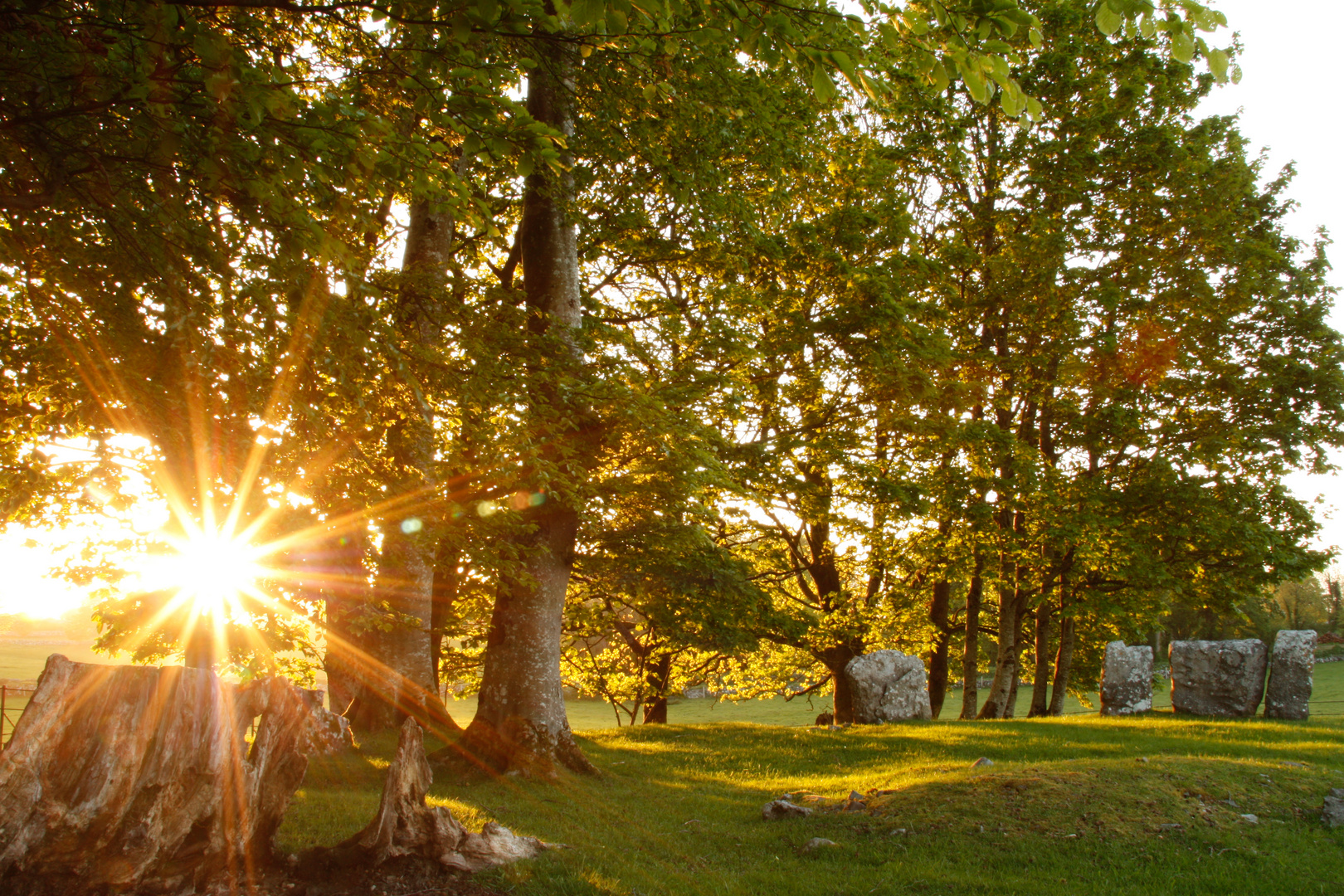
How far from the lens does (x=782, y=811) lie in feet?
27.7

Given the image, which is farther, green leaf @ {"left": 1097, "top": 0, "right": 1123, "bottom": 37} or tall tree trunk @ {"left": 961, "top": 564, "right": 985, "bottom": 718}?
tall tree trunk @ {"left": 961, "top": 564, "right": 985, "bottom": 718}

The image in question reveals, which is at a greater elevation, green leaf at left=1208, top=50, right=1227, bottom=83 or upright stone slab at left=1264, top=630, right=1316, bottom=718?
green leaf at left=1208, top=50, right=1227, bottom=83

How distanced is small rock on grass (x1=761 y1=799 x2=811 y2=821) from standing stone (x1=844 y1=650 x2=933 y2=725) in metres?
7.86

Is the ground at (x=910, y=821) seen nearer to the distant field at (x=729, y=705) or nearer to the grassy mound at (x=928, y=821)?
the grassy mound at (x=928, y=821)

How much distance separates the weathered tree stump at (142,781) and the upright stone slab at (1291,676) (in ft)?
60.4

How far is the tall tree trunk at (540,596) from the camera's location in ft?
33.9

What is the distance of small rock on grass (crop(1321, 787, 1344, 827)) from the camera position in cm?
753

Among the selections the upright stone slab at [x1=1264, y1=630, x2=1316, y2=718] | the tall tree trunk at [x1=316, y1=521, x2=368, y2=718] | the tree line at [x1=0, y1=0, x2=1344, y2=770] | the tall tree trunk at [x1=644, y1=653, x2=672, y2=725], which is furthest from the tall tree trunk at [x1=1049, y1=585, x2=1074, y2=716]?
the tall tree trunk at [x1=316, y1=521, x2=368, y2=718]

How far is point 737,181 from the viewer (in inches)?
518

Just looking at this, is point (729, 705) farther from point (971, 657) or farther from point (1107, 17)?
point (1107, 17)

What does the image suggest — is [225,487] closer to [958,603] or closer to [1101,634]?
[1101,634]

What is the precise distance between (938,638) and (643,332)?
12.6m

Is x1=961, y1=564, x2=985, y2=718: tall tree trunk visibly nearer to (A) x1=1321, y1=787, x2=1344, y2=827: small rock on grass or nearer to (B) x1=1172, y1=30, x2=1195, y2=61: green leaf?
(A) x1=1321, y1=787, x2=1344, y2=827: small rock on grass

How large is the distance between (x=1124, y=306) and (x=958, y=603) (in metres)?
15.3
